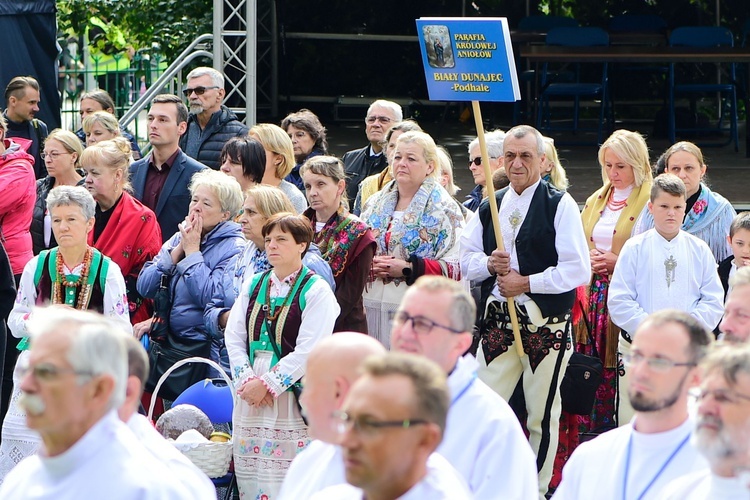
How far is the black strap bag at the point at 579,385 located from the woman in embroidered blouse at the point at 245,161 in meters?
2.02

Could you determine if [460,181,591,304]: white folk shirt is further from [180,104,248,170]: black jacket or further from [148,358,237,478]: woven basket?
[180,104,248,170]: black jacket

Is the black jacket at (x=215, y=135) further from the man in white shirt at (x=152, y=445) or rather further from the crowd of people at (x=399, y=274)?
the man in white shirt at (x=152, y=445)

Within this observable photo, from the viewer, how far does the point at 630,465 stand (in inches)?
129

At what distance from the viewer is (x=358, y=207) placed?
7008 mm

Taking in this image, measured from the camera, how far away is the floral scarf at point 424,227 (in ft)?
20.2

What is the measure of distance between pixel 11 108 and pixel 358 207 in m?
2.68

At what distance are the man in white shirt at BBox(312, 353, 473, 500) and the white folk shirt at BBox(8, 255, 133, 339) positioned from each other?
3.16 m

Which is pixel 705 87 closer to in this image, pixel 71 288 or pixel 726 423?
pixel 71 288

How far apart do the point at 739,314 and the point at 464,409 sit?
101 centimetres

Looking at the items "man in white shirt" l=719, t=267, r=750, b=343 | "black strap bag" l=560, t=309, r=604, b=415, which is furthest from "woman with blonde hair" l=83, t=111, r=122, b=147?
"man in white shirt" l=719, t=267, r=750, b=343

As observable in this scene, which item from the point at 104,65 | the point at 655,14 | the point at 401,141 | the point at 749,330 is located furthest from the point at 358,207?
the point at 655,14

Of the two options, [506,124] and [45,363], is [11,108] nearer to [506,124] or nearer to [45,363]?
[45,363]

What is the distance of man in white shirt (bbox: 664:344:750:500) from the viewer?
8.92 ft

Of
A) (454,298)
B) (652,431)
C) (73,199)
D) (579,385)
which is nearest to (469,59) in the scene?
(579,385)
